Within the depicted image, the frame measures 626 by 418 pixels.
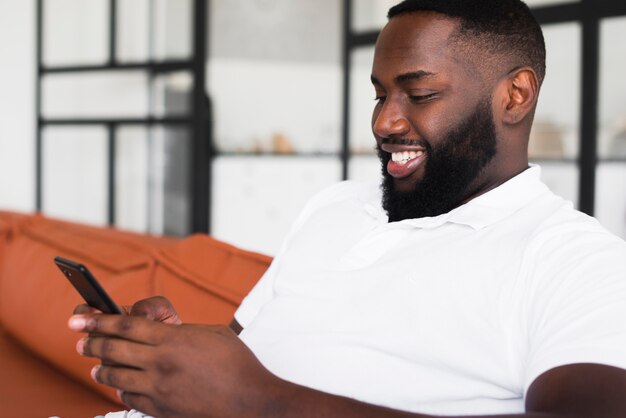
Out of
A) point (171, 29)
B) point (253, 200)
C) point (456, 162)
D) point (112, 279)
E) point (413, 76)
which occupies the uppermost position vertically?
point (171, 29)

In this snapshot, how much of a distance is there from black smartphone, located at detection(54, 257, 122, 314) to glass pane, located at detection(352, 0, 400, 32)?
385 centimetres

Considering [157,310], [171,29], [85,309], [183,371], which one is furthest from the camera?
[171,29]

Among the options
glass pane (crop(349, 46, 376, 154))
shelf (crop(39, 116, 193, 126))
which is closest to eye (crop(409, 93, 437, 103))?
glass pane (crop(349, 46, 376, 154))

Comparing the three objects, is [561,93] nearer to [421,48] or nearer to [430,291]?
[421,48]

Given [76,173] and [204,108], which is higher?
[204,108]

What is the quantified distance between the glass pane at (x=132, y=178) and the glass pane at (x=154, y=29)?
0.51 meters

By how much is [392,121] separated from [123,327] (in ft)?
1.65

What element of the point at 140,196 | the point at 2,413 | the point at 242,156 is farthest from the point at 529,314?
the point at 140,196

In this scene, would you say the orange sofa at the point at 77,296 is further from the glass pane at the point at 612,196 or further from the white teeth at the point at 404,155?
the glass pane at the point at 612,196

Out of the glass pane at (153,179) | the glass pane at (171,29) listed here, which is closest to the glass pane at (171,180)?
the glass pane at (153,179)

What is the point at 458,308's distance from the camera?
35.2 inches

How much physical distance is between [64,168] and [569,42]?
3.59m

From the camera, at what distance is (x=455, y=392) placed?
894 mm

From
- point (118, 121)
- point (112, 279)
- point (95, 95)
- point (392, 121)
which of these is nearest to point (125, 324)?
point (392, 121)
